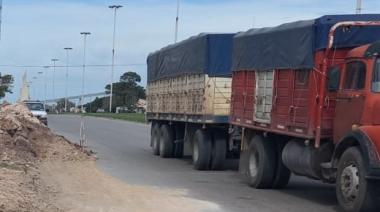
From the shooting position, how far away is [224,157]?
19.6m

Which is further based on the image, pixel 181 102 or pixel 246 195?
pixel 181 102

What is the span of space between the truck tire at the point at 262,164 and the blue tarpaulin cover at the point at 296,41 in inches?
61.6

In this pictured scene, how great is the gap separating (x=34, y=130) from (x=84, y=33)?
8620 centimetres

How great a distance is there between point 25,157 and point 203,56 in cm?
532

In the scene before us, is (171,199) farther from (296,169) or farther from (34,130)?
(34,130)

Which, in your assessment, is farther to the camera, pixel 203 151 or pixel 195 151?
pixel 195 151

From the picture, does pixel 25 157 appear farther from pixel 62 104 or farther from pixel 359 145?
pixel 62 104

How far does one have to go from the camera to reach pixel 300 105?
13.1 metres

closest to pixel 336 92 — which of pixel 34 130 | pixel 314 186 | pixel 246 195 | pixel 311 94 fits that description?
pixel 311 94

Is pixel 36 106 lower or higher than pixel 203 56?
lower

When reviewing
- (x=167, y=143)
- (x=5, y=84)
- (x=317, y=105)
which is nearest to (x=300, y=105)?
(x=317, y=105)

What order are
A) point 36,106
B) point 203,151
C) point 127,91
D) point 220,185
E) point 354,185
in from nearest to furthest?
point 354,185
point 220,185
point 203,151
point 36,106
point 127,91

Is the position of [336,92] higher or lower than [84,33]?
lower

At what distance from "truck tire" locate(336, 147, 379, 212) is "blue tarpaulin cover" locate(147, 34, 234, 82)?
7778 millimetres
